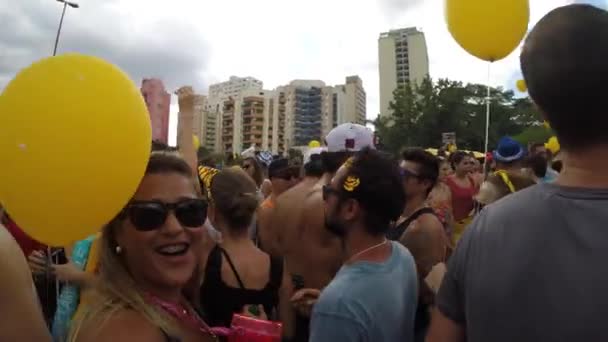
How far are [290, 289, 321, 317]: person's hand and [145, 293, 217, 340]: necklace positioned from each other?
32.6 inches

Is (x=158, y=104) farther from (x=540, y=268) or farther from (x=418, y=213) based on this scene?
(x=540, y=268)

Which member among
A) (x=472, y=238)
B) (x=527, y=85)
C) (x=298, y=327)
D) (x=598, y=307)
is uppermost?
(x=527, y=85)

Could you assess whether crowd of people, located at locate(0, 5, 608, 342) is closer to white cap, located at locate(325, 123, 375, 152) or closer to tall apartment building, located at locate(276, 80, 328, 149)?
white cap, located at locate(325, 123, 375, 152)

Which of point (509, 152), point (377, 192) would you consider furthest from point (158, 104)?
point (509, 152)

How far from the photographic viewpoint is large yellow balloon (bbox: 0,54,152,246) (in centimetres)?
147

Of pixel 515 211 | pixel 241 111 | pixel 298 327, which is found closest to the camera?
pixel 515 211

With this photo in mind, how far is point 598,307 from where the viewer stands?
1105 mm

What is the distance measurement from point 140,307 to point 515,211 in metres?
1.12

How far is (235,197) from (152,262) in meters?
1.30

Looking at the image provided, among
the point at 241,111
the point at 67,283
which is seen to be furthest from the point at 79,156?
the point at 241,111

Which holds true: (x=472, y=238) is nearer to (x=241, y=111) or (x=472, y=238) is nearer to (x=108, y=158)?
(x=108, y=158)

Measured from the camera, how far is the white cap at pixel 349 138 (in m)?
A: 3.84

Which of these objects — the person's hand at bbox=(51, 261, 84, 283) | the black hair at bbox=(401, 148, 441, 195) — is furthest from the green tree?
the person's hand at bbox=(51, 261, 84, 283)

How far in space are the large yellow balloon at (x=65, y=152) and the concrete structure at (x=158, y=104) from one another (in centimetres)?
81
